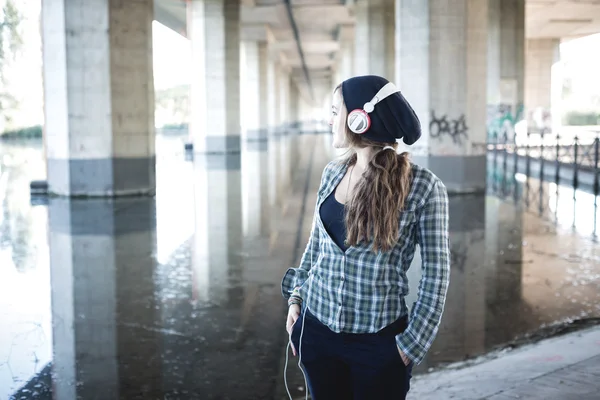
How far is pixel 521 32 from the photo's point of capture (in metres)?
39.3

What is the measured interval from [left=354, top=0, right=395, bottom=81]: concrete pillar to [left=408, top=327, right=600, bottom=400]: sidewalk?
3155 centimetres

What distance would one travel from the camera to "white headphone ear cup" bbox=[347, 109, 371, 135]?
2.79 meters

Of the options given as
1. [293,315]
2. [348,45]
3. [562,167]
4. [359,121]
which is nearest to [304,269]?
[293,315]

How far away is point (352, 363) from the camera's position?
2809 millimetres

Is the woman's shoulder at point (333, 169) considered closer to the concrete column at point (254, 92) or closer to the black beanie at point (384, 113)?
the black beanie at point (384, 113)

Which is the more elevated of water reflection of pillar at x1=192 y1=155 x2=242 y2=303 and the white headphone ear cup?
the white headphone ear cup

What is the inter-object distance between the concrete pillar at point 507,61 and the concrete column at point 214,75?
1342 centimetres

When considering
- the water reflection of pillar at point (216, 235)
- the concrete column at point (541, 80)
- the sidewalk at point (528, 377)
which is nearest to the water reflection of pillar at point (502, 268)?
the sidewalk at point (528, 377)

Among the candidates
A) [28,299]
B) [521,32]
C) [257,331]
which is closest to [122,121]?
[28,299]

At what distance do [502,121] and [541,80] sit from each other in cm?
2733

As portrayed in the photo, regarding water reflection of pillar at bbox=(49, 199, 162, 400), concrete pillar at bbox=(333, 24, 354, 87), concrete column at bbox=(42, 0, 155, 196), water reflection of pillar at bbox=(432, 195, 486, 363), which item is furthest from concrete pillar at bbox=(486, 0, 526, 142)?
water reflection of pillar at bbox=(49, 199, 162, 400)

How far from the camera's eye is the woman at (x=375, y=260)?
2.74m

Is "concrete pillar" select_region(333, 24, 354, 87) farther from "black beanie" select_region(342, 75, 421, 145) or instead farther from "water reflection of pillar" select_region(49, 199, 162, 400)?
"black beanie" select_region(342, 75, 421, 145)

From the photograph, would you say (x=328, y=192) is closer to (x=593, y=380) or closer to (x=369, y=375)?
(x=369, y=375)
